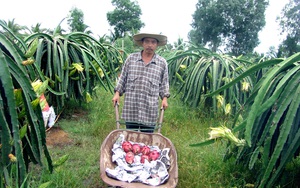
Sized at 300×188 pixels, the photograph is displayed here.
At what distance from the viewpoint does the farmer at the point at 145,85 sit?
297 cm

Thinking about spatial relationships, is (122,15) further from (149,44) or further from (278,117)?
(278,117)

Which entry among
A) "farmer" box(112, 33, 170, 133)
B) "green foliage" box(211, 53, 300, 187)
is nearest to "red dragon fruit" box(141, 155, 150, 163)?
"farmer" box(112, 33, 170, 133)

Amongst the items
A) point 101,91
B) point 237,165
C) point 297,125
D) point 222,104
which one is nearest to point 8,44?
point 297,125

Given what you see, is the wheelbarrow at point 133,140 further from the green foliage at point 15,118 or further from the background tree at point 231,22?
the background tree at point 231,22

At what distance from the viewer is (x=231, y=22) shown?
81.4 ft

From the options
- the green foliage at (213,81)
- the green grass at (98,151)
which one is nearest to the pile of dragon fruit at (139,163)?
the green grass at (98,151)

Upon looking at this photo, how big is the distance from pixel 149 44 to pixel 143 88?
39cm

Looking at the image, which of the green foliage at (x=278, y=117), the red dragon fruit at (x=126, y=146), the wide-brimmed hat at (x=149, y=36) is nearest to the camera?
the green foliage at (x=278, y=117)

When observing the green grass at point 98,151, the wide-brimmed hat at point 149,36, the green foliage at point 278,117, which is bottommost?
the green grass at point 98,151

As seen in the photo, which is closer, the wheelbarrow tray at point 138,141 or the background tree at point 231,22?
the wheelbarrow tray at point 138,141

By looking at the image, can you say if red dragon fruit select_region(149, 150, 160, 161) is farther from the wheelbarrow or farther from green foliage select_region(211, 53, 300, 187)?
green foliage select_region(211, 53, 300, 187)

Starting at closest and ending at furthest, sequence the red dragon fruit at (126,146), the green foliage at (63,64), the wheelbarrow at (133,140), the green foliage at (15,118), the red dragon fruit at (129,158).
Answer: the green foliage at (15,118) < the wheelbarrow at (133,140) < the red dragon fruit at (129,158) < the red dragon fruit at (126,146) < the green foliage at (63,64)

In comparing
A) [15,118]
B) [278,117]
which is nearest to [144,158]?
[278,117]

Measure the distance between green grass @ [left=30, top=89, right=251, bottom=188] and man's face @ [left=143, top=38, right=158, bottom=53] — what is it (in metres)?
0.92
